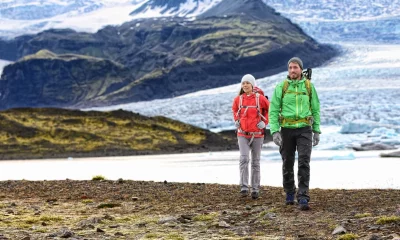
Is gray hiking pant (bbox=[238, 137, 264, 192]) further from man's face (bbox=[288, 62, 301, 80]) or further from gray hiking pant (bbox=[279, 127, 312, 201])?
man's face (bbox=[288, 62, 301, 80])

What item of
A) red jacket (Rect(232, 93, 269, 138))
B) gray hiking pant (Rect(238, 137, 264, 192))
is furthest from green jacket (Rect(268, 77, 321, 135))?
gray hiking pant (Rect(238, 137, 264, 192))

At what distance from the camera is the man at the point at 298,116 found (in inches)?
374

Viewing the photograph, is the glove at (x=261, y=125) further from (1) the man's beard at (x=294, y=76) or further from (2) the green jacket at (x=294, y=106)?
(1) the man's beard at (x=294, y=76)

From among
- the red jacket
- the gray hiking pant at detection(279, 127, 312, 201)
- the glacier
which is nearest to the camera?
the gray hiking pant at detection(279, 127, 312, 201)

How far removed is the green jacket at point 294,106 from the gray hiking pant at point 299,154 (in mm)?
107

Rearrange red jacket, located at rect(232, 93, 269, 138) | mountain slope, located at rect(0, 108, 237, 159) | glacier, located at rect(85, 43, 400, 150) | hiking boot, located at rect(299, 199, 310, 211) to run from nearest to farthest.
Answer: hiking boot, located at rect(299, 199, 310, 211) → red jacket, located at rect(232, 93, 269, 138) → mountain slope, located at rect(0, 108, 237, 159) → glacier, located at rect(85, 43, 400, 150)

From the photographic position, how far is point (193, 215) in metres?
9.31

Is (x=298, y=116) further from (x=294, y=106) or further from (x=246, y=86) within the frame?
(x=246, y=86)

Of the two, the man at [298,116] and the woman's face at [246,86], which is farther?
the woman's face at [246,86]

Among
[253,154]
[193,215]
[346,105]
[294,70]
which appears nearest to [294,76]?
[294,70]

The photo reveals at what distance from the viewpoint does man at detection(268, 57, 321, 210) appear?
31.2 feet

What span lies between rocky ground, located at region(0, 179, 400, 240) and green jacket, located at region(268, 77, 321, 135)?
117 cm

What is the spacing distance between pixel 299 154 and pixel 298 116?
534 mm

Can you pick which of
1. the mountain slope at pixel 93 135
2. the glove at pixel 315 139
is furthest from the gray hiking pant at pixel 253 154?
the mountain slope at pixel 93 135
